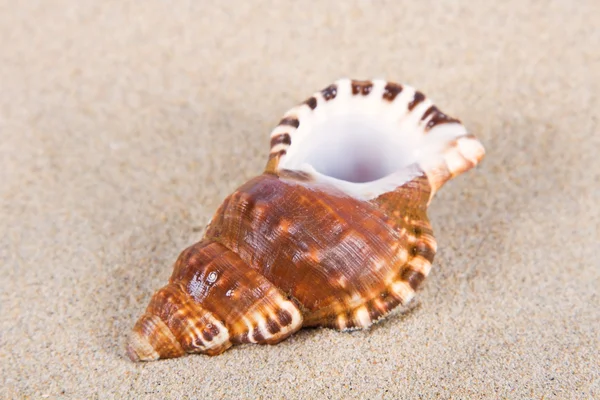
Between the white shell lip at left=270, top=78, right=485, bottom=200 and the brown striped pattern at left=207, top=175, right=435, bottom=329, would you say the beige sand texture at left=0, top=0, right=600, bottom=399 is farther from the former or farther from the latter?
the white shell lip at left=270, top=78, right=485, bottom=200

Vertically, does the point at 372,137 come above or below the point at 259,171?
above

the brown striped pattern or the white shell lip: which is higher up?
the white shell lip

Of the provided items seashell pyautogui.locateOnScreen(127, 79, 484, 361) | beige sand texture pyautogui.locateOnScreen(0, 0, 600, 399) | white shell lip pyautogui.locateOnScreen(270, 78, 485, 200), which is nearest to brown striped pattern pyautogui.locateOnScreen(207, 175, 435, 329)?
seashell pyautogui.locateOnScreen(127, 79, 484, 361)

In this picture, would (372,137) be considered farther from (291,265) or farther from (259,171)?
(291,265)

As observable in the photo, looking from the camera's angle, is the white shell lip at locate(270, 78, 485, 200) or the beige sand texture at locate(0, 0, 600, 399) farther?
the white shell lip at locate(270, 78, 485, 200)

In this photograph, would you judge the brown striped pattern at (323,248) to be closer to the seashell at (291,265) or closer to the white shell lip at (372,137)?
the seashell at (291,265)

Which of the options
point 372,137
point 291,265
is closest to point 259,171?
point 372,137
